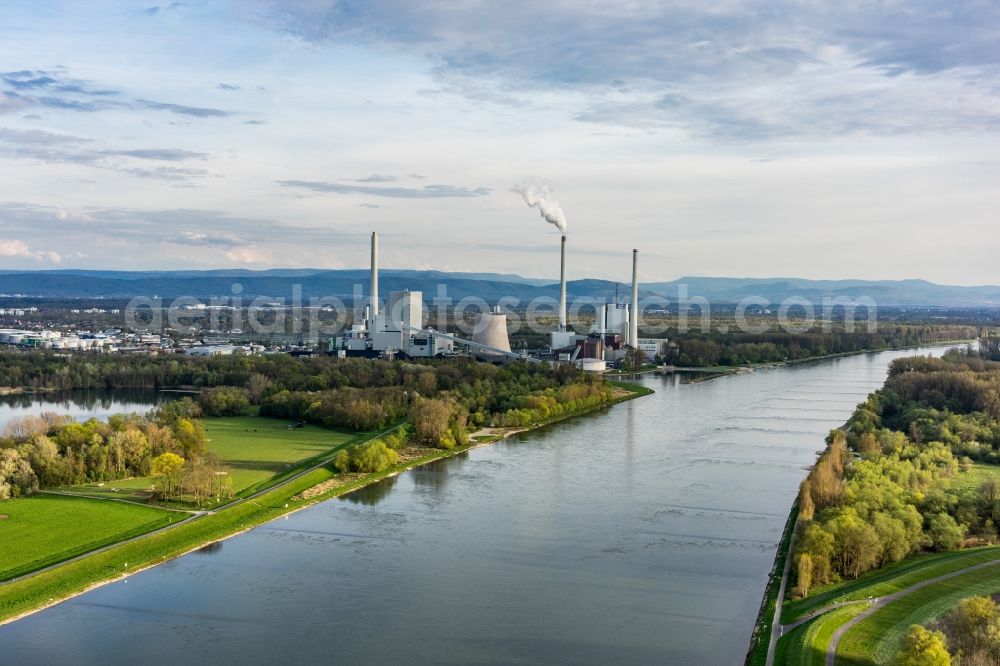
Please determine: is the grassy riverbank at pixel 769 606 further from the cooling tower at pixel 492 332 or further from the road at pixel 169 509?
the cooling tower at pixel 492 332

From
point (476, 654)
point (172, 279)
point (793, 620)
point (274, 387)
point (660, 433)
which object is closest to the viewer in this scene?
point (476, 654)

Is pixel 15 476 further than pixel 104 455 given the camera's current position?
No

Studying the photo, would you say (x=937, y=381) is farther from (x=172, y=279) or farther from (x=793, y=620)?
(x=172, y=279)

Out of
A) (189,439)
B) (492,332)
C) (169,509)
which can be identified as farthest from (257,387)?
(169,509)

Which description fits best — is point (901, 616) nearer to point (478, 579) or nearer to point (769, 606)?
point (769, 606)

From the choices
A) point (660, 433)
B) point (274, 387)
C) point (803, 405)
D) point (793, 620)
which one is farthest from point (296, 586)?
point (803, 405)

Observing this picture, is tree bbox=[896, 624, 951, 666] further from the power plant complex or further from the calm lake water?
the power plant complex

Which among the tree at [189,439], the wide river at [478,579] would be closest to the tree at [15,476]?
the tree at [189,439]
